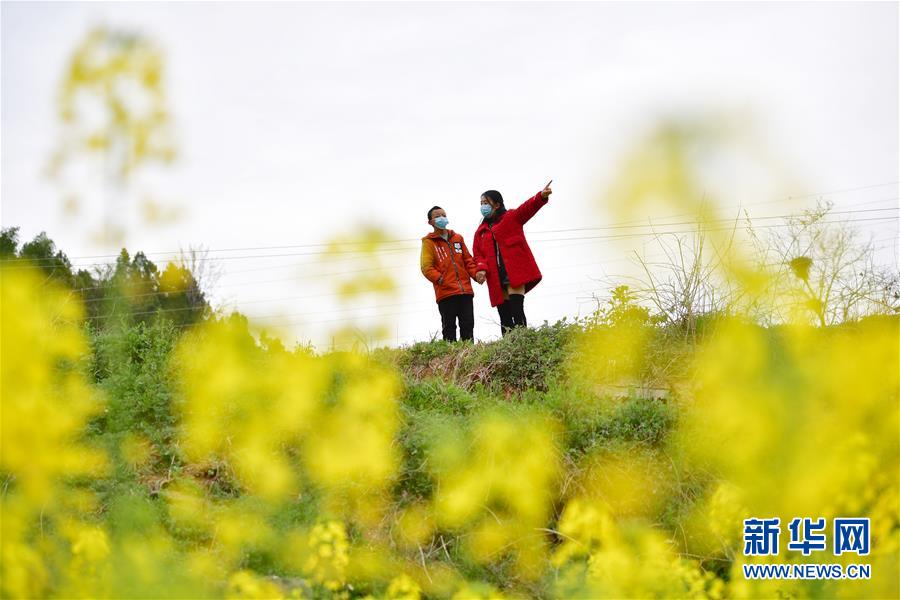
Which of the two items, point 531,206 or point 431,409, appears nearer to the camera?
point 431,409

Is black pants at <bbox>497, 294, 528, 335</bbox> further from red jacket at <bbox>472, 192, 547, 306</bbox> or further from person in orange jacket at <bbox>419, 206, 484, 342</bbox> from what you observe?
person in orange jacket at <bbox>419, 206, 484, 342</bbox>

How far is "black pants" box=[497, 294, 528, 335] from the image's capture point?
8008 mm

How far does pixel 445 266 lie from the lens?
8.02 metres

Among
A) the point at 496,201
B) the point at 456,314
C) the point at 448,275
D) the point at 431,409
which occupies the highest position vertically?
the point at 496,201

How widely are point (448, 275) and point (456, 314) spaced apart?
0.37 meters

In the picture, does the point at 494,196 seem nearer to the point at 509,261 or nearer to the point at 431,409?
the point at 509,261

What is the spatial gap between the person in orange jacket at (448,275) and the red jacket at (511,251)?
0.54 feet

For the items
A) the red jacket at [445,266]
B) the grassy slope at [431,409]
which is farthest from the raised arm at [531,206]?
the grassy slope at [431,409]

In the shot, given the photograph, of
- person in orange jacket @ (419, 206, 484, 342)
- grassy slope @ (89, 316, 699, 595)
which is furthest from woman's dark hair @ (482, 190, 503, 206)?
grassy slope @ (89, 316, 699, 595)

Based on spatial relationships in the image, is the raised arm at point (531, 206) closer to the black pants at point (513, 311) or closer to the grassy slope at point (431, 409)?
the black pants at point (513, 311)

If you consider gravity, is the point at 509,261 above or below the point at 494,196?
below

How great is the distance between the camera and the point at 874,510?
3936mm

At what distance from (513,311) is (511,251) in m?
0.53

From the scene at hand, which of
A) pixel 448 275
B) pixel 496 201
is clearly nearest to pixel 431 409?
pixel 448 275
